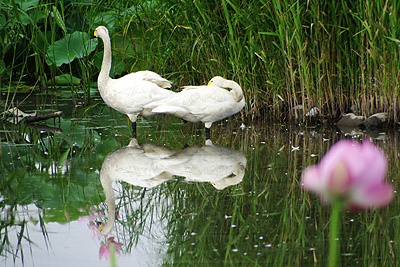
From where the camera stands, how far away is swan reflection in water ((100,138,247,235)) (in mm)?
4434

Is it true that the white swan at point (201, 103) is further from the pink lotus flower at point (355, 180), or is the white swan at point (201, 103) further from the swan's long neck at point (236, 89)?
the pink lotus flower at point (355, 180)

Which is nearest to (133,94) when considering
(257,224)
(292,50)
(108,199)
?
(292,50)

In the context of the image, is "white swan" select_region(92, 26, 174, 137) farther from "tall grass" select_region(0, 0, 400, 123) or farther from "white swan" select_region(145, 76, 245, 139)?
"tall grass" select_region(0, 0, 400, 123)

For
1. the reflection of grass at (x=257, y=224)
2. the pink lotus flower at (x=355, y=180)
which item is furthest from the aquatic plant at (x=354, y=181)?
the reflection of grass at (x=257, y=224)

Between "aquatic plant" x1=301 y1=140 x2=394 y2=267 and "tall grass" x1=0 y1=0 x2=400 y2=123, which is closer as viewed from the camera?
"aquatic plant" x1=301 y1=140 x2=394 y2=267

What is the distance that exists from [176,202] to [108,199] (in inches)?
18.8

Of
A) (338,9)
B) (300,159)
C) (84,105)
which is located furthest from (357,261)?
(84,105)

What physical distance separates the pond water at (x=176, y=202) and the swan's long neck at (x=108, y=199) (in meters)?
0.01

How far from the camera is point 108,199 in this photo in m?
4.04

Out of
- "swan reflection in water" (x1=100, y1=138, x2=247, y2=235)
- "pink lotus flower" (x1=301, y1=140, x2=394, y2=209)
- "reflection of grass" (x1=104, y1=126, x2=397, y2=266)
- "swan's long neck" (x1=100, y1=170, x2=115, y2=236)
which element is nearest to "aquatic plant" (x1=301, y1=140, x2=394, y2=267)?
"pink lotus flower" (x1=301, y1=140, x2=394, y2=209)

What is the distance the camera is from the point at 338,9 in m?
6.52

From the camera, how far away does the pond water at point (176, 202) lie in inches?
119

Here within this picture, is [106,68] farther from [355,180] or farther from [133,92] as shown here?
[355,180]

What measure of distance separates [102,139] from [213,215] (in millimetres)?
2860
